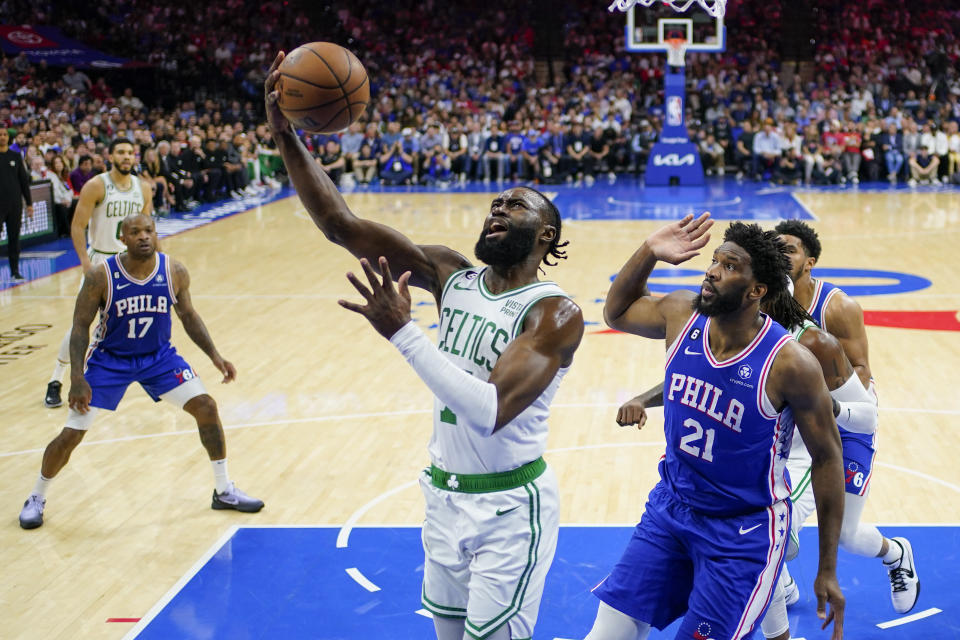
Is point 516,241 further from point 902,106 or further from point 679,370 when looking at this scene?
point 902,106

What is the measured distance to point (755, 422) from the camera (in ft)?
11.7

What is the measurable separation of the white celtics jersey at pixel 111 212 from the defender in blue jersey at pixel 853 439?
5264 millimetres

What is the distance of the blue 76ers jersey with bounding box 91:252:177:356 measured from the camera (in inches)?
243

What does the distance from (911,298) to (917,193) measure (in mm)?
11074

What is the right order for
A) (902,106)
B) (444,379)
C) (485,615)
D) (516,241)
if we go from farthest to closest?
(902,106), (516,241), (485,615), (444,379)

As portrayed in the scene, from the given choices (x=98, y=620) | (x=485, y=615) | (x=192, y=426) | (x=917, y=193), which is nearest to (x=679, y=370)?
(x=485, y=615)

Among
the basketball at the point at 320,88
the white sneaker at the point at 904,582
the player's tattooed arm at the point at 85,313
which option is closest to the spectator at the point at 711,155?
the player's tattooed arm at the point at 85,313

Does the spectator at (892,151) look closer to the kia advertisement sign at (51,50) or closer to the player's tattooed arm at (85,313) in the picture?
the kia advertisement sign at (51,50)

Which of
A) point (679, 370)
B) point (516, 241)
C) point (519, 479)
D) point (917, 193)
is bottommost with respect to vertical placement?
point (917, 193)

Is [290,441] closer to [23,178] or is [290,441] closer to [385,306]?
[385,306]

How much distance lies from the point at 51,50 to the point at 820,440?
101 feet

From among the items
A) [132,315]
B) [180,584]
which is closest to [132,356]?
[132,315]

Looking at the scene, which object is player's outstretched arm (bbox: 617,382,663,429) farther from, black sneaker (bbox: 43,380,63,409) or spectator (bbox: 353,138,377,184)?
spectator (bbox: 353,138,377,184)

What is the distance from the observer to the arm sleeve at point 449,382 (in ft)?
9.88
